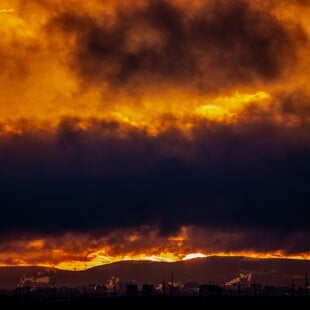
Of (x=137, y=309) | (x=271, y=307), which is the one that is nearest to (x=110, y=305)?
(x=137, y=309)

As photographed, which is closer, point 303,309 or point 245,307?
point 303,309

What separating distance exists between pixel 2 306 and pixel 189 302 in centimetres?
3737

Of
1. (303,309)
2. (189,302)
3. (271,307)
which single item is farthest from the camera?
(189,302)

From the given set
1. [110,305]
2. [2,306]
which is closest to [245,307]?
[110,305]

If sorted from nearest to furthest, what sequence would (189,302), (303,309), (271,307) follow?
(303,309) → (271,307) → (189,302)

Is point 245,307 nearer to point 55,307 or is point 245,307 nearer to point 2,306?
point 55,307

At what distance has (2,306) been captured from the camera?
120 meters

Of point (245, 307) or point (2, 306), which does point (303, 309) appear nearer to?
point (245, 307)

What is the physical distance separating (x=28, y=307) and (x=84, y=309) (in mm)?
9353

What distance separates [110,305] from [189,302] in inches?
694

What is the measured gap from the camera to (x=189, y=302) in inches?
5507

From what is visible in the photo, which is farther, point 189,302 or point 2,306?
point 189,302

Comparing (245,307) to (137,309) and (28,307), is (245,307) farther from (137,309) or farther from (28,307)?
(28,307)

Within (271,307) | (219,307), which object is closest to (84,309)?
(219,307)
